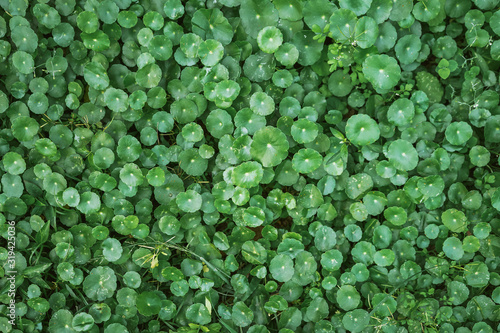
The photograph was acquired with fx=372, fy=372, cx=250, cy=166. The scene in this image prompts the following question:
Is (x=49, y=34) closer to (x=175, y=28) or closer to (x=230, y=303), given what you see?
(x=175, y=28)

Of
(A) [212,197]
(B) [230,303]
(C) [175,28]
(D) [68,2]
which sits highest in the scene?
(D) [68,2]

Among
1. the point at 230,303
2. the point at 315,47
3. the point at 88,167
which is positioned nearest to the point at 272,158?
the point at 315,47

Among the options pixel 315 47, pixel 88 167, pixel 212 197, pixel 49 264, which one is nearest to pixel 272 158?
pixel 212 197

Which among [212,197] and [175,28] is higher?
[175,28]

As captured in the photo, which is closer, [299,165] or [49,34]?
[299,165]

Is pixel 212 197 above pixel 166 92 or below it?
below

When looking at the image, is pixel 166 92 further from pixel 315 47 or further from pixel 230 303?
pixel 230 303
